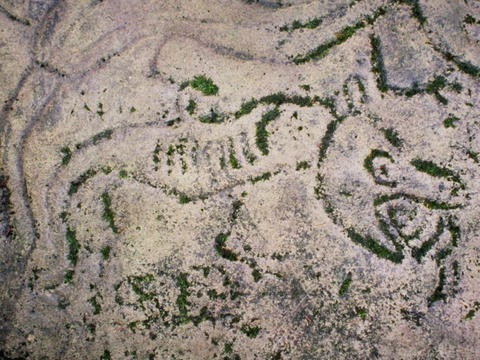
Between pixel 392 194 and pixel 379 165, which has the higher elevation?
pixel 379 165

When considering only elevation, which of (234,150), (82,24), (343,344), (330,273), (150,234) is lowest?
(343,344)

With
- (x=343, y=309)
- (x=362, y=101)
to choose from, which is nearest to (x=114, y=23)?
(x=362, y=101)

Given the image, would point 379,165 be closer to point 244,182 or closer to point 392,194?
point 392,194

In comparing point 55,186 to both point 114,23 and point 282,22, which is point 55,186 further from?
point 282,22

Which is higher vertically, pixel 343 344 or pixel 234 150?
pixel 234 150

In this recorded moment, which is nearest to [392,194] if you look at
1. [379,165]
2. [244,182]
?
[379,165]
